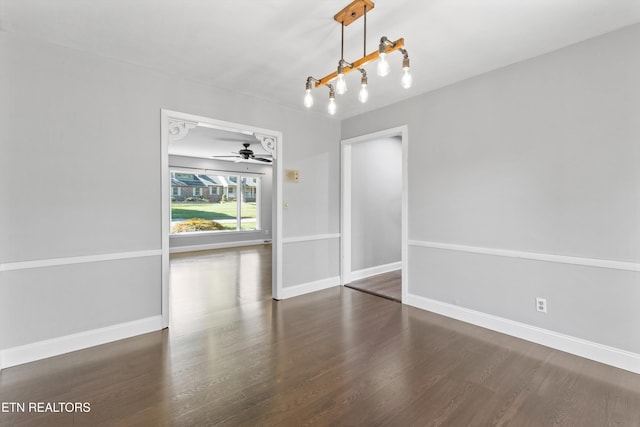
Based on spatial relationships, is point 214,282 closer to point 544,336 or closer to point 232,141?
point 232,141

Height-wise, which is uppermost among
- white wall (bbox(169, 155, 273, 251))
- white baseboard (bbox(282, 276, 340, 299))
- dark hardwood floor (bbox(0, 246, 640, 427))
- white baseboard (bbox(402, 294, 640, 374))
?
white wall (bbox(169, 155, 273, 251))

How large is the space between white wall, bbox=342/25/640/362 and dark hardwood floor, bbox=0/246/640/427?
1.37ft

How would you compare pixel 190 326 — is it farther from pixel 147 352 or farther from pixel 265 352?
pixel 265 352

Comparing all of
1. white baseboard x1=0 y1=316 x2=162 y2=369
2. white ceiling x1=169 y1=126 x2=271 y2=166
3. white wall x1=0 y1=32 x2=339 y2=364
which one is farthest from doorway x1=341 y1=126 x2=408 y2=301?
white baseboard x1=0 y1=316 x2=162 y2=369

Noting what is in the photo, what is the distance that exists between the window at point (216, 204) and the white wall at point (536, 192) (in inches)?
258

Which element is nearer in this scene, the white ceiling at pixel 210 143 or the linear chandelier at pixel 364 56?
the linear chandelier at pixel 364 56

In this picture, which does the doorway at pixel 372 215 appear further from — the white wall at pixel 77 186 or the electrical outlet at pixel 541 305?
the white wall at pixel 77 186

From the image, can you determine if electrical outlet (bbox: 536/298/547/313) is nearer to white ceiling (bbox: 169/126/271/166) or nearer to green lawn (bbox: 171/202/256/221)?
white ceiling (bbox: 169/126/271/166)

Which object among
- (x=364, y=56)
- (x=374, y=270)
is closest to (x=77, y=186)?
(x=364, y=56)

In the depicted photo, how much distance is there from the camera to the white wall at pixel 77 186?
2.30 meters

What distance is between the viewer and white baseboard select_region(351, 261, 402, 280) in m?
4.79

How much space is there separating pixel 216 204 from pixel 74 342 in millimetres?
6569

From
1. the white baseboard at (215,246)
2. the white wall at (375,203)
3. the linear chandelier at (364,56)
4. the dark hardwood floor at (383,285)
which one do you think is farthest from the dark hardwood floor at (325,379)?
the white baseboard at (215,246)

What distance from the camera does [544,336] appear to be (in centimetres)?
261
